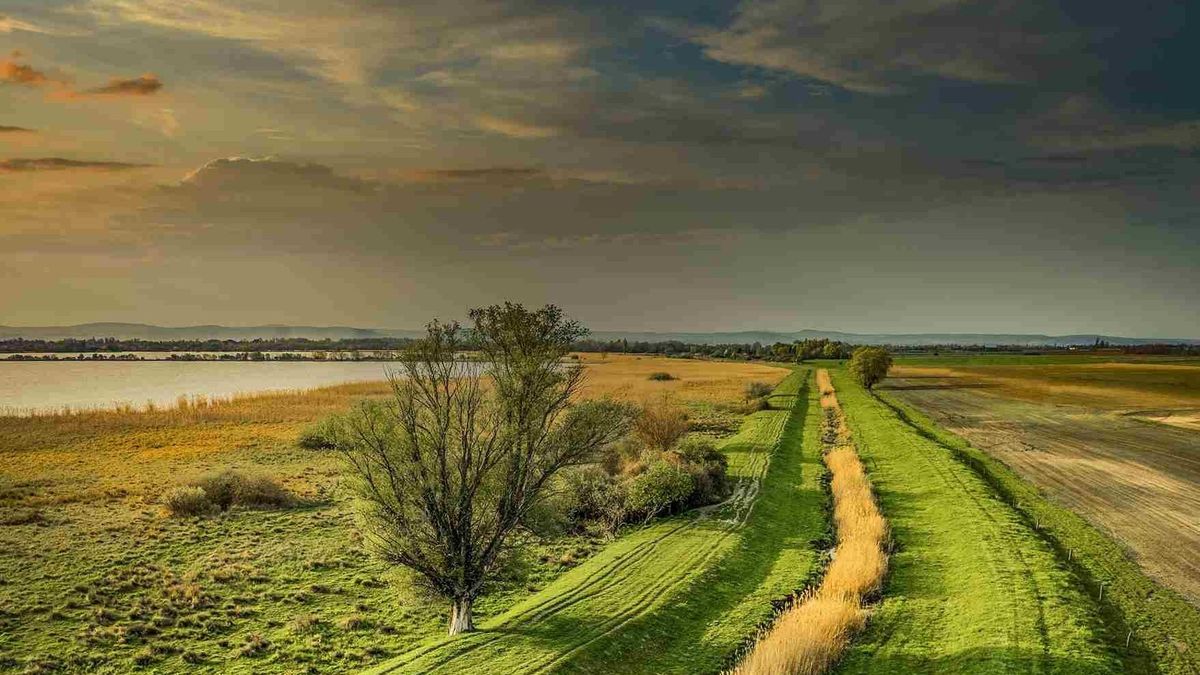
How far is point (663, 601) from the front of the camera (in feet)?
60.9

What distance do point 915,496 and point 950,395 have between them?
65.2 meters

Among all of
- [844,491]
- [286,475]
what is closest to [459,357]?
[844,491]

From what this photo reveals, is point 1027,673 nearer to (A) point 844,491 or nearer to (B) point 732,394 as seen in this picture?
(A) point 844,491

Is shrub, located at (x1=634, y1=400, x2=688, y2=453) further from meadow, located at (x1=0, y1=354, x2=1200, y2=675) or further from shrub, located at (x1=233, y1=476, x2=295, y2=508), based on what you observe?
shrub, located at (x1=233, y1=476, x2=295, y2=508)

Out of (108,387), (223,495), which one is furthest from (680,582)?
(108,387)

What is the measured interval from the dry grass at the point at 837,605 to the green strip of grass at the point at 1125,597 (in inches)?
199

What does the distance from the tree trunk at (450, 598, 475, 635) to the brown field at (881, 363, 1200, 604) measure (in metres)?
17.5

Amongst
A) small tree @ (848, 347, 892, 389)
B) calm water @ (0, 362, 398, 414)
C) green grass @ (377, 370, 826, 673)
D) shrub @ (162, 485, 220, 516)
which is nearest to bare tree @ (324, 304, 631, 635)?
green grass @ (377, 370, 826, 673)

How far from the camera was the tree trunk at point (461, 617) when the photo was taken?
17.4 metres

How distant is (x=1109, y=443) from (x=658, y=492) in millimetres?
35497

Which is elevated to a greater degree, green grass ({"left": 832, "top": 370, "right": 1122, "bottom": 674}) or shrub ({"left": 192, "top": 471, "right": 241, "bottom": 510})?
green grass ({"left": 832, "top": 370, "right": 1122, "bottom": 674})

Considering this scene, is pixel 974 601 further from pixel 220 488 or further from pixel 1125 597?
pixel 220 488

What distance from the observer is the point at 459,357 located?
712 inches

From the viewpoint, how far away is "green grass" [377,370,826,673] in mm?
15320
